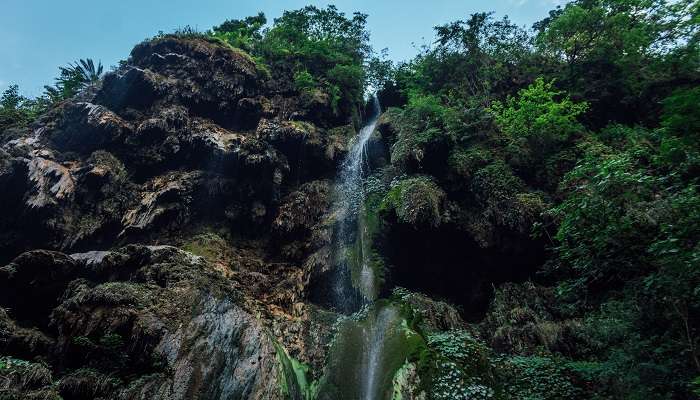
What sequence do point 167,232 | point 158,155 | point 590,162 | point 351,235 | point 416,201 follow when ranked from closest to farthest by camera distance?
point 590,162, point 416,201, point 351,235, point 167,232, point 158,155

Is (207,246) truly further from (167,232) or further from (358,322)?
(358,322)

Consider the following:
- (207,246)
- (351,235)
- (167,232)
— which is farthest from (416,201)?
(167,232)

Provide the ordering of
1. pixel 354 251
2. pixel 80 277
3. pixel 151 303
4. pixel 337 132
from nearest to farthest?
pixel 151 303 < pixel 80 277 < pixel 354 251 < pixel 337 132

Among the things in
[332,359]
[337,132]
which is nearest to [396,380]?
[332,359]

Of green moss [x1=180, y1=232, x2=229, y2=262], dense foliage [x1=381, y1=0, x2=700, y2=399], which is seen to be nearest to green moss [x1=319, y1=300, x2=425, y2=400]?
dense foliage [x1=381, y1=0, x2=700, y2=399]

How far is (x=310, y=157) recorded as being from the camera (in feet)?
55.1

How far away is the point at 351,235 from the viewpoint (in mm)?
13844

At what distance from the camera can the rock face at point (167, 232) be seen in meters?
8.51

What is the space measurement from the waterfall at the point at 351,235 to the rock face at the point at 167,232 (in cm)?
69

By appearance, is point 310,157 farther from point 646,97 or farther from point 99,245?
point 646,97

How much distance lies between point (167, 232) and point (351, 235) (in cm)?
700

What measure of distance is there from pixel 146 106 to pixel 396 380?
52.4 feet

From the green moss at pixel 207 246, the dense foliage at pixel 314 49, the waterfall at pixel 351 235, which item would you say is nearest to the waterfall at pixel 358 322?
the waterfall at pixel 351 235

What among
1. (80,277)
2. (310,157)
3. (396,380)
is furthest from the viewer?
(310,157)
